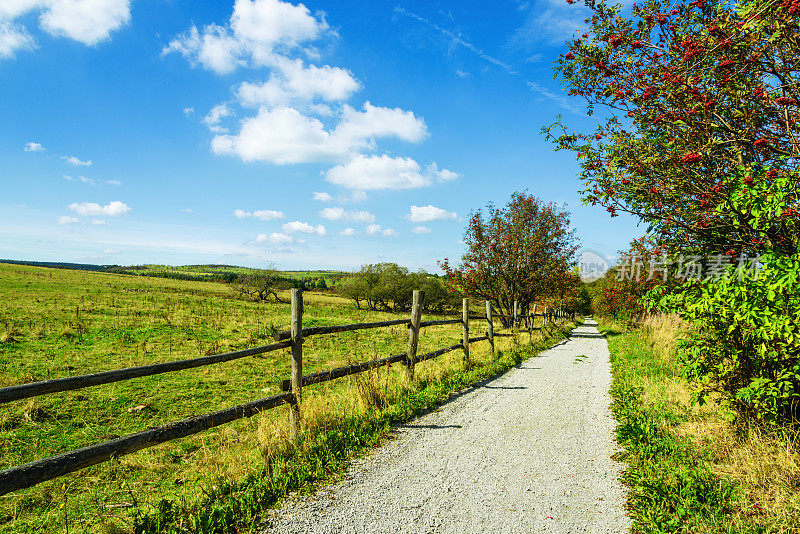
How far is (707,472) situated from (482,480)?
7.63 feet

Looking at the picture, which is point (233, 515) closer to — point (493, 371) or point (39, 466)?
point (39, 466)

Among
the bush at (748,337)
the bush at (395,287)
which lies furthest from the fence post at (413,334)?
the bush at (395,287)

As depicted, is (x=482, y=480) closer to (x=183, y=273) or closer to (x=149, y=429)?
(x=149, y=429)

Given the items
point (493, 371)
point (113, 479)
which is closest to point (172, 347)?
point (113, 479)

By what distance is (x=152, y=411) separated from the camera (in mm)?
8523

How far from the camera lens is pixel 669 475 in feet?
13.3

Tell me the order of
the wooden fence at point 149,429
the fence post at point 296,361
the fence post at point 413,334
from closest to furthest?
the wooden fence at point 149,429 → the fence post at point 296,361 → the fence post at point 413,334

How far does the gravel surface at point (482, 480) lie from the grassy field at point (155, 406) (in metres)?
0.48

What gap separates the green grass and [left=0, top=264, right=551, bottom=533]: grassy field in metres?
3.14

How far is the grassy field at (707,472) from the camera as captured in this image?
3.27m

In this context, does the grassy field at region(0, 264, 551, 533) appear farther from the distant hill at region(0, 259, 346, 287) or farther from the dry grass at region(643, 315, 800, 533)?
the distant hill at region(0, 259, 346, 287)

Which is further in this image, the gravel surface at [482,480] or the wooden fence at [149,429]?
the gravel surface at [482,480]

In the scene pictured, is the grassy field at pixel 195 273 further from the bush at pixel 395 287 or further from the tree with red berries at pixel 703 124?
the tree with red berries at pixel 703 124

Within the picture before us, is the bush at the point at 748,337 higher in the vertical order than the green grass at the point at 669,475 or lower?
higher
